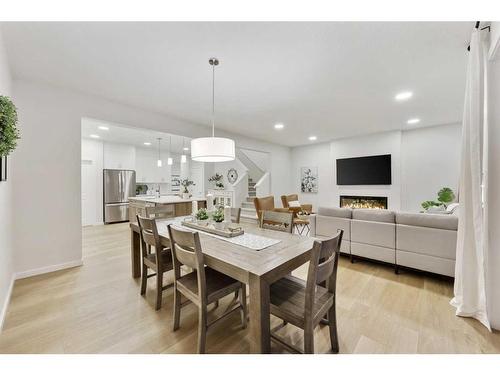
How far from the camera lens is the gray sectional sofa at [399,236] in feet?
7.99

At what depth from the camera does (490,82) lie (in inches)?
69.4

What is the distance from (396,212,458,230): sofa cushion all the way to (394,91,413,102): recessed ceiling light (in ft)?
6.05

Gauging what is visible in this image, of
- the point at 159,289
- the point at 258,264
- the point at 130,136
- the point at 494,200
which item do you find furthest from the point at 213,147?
the point at 130,136

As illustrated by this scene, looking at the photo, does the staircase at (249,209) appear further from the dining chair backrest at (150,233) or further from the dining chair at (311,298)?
the dining chair at (311,298)

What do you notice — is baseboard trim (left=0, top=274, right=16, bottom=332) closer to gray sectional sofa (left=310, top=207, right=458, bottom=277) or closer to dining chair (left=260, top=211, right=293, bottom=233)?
dining chair (left=260, top=211, right=293, bottom=233)

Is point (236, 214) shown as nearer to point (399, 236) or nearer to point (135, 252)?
point (135, 252)

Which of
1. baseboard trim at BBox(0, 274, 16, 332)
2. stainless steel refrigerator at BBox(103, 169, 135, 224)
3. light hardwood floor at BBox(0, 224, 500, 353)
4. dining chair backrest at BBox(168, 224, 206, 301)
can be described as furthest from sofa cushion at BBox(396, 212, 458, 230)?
stainless steel refrigerator at BBox(103, 169, 135, 224)

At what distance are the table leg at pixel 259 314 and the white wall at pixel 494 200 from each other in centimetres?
201

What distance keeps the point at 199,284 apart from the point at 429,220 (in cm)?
277

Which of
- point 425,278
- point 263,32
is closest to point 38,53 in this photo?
point 263,32

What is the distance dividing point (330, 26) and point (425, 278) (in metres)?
3.07

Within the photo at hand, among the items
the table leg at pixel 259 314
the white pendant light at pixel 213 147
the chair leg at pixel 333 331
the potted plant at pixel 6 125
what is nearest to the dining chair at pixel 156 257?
the white pendant light at pixel 213 147

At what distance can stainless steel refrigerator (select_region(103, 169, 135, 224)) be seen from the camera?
6.12m
